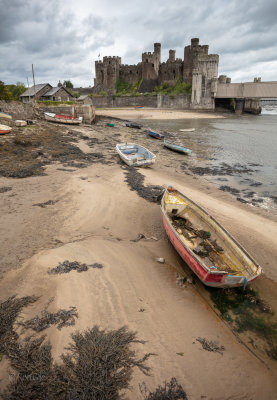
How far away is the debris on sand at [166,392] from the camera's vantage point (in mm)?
3488

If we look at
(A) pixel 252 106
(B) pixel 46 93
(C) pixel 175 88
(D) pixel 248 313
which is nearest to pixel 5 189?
(D) pixel 248 313

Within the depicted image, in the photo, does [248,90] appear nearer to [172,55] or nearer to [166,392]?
[172,55]

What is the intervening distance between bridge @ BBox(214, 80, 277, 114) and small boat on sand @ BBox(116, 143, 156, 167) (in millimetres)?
51662

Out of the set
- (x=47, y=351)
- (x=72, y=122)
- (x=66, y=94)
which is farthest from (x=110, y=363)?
(x=66, y=94)

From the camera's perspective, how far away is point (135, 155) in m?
17.7

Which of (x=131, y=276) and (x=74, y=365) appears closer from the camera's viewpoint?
(x=74, y=365)

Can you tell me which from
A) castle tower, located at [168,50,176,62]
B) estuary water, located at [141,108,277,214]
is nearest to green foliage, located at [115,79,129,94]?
castle tower, located at [168,50,176,62]

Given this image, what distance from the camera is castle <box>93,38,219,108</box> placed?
59.3 m

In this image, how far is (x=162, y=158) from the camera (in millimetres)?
19234

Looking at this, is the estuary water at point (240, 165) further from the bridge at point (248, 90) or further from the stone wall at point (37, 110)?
the bridge at point (248, 90)

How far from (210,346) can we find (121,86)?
78488mm

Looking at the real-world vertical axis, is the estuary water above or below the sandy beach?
above

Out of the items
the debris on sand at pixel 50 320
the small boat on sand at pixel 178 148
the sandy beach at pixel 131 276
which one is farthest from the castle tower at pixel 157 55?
the debris on sand at pixel 50 320

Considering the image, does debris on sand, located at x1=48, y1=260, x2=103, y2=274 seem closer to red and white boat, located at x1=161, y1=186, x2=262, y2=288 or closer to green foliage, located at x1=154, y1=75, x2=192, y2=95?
red and white boat, located at x1=161, y1=186, x2=262, y2=288
